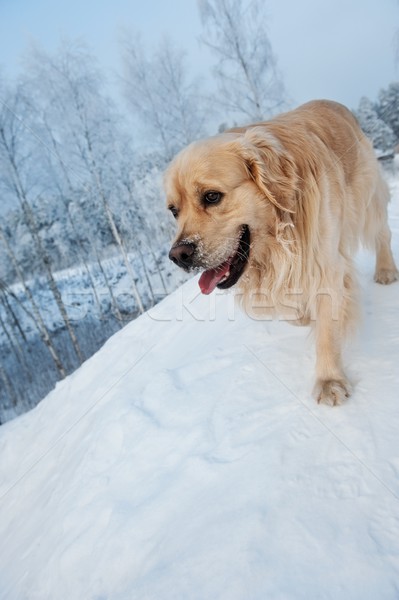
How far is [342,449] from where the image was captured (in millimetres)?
1639

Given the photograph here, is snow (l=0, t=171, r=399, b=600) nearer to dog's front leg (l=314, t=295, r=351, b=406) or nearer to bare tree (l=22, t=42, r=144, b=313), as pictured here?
dog's front leg (l=314, t=295, r=351, b=406)

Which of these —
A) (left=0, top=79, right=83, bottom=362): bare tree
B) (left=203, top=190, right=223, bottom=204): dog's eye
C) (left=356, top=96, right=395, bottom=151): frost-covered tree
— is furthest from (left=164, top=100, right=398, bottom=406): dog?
(left=356, top=96, right=395, bottom=151): frost-covered tree

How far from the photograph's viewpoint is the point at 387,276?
3490mm

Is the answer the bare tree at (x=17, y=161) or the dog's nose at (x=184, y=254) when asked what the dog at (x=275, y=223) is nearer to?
the dog's nose at (x=184, y=254)

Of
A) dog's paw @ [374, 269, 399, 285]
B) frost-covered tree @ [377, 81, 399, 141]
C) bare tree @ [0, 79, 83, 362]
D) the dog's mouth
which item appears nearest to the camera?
the dog's mouth

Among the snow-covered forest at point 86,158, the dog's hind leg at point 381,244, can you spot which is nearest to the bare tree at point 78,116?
the snow-covered forest at point 86,158

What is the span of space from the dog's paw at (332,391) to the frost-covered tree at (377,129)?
43.8 meters

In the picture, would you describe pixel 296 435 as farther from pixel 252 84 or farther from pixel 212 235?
pixel 252 84

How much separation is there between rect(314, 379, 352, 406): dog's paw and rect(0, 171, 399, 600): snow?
2.2 inches

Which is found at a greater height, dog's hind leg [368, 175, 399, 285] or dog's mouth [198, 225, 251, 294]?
dog's mouth [198, 225, 251, 294]

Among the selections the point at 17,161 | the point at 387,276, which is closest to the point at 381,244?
the point at 387,276

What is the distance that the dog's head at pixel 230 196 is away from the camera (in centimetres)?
235

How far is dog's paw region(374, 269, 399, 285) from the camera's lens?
11.4 ft

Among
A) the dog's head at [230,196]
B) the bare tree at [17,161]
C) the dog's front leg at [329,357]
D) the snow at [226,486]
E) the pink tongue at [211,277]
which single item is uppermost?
the bare tree at [17,161]
